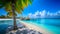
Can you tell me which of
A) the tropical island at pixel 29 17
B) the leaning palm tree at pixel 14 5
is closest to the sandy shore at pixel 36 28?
the tropical island at pixel 29 17

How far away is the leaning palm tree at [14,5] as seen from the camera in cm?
204

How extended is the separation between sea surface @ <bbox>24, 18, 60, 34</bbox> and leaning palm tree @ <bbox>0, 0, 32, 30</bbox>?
0.25 m

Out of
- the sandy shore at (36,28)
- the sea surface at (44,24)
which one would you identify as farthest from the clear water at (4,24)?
the sandy shore at (36,28)

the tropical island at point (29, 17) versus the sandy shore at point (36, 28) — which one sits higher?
the tropical island at point (29, 17)

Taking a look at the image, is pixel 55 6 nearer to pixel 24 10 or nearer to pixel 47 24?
pixel 47 24

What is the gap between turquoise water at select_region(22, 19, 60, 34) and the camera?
205cm

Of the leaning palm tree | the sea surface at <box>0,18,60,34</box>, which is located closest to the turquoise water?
the sea surface at <box>0,18,60,34</box>

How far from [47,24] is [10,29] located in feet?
2.13

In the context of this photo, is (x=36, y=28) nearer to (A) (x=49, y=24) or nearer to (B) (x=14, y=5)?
(A) (x=49, y=24)

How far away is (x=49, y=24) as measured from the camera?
82.4 inches

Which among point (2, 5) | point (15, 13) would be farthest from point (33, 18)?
point (2, 5)

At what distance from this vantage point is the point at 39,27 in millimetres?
2092

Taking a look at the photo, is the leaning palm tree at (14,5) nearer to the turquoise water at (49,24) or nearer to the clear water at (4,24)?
the clear water at (4,24)

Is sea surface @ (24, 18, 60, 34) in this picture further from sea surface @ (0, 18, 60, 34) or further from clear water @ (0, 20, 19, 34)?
clear water @ (0, 20, 19, 34)
